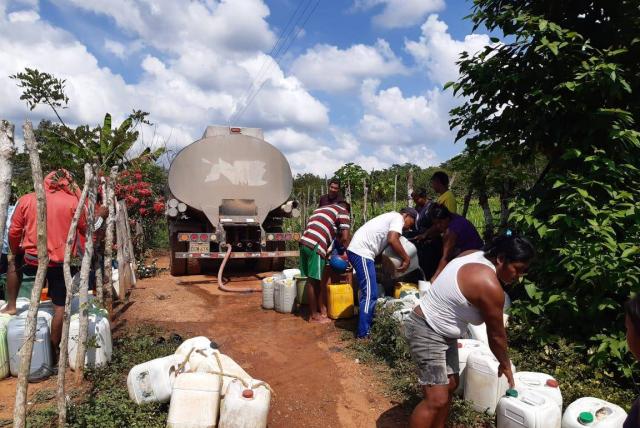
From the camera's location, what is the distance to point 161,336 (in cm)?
484

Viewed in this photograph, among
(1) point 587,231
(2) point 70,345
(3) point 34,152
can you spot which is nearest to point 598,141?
(1) point 587,231

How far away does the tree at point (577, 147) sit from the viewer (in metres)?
3.71

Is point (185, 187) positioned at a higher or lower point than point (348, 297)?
higher

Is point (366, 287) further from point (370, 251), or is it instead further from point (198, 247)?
point (198, 247)

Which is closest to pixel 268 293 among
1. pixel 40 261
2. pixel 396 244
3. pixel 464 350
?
pixel 396 244

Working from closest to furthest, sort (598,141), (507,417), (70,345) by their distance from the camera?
(507,417)
(70,345)
(598,141)

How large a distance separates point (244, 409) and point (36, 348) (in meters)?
2.17

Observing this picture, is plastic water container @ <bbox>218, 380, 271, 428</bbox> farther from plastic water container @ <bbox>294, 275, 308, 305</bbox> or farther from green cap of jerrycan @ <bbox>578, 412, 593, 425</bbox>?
plastic water container @ <bbox>294, 275, 308, 305</bbox>

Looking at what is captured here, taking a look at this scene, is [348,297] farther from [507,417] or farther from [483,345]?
[507,417]

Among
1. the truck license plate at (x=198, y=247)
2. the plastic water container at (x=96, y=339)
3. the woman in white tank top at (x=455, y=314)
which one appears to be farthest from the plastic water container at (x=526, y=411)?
the truck license plate at (x=198, y=247)

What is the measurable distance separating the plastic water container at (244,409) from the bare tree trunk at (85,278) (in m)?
1.40

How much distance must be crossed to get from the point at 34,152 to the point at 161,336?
2817 mm

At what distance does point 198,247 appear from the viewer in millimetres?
7797

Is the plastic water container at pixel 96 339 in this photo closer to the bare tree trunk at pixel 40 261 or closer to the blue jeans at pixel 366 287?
the bare tree trunk at pixel 40 261
